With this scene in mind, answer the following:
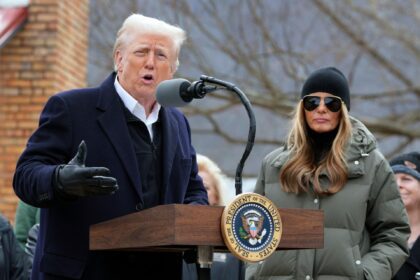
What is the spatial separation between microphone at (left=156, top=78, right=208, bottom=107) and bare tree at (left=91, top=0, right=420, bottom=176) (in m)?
11.7

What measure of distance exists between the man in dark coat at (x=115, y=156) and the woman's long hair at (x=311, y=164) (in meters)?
0.82

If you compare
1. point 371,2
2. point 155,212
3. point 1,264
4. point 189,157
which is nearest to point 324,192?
point 189,157

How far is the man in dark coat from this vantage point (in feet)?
12.2

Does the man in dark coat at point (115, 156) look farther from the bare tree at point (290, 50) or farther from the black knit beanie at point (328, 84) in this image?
the bare tree at point (290, 50)

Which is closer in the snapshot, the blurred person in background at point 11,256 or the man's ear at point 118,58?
the man's ear at point 118,58

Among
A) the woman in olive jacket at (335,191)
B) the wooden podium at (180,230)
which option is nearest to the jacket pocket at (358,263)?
the woman in olive jacket at (335,191)

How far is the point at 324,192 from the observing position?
4.69m

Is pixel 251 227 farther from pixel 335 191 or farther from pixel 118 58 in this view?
pixel 335 191

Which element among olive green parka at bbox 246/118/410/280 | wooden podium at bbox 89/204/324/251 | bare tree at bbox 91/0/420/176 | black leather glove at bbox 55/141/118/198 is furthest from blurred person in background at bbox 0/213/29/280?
bare tree at bbox 91/0/420/176

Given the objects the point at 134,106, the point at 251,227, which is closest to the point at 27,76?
the point at 134,106

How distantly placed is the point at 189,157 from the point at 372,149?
1.19 meters

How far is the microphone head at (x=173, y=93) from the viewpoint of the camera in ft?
11.5

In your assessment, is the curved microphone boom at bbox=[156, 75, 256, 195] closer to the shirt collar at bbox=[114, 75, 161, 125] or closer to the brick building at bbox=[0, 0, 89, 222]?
the shirt collar at bbox=[114, 75, 161, 125]

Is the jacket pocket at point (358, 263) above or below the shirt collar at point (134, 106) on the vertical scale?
below
